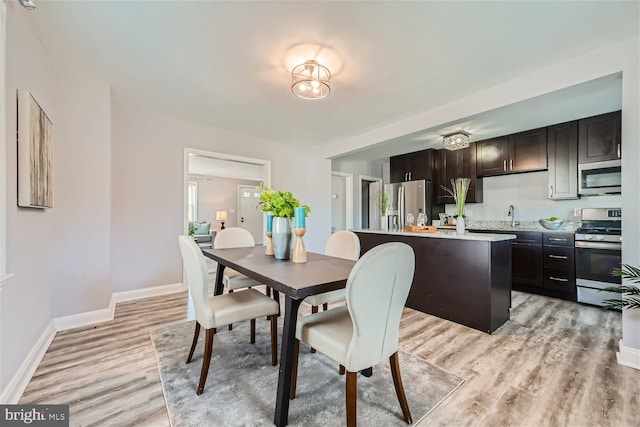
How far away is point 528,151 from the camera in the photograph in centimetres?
380

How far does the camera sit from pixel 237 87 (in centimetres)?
260

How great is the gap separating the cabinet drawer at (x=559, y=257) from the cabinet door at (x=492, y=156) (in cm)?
130

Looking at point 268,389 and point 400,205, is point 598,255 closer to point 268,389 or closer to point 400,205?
Answer: point 400,205

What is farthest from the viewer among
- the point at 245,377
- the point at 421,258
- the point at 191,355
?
the point at 421,258

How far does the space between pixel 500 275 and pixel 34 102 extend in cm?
389

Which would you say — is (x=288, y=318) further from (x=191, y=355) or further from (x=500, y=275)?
(x=500, y=275)

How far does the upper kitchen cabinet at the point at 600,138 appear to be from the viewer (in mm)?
3062

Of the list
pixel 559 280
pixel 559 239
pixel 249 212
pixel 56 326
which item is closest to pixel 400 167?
pixel 559 239

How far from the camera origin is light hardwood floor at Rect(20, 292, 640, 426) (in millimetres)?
1382

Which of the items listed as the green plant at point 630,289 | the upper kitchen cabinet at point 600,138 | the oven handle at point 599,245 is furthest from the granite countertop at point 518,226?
the green plant at point 630,289

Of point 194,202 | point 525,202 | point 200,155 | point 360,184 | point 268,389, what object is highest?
point 200,155

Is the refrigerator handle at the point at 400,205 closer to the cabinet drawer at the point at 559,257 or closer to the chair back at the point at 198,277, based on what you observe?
the cabinet drawer at the point at 559,257

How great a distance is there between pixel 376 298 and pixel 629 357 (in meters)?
2.11

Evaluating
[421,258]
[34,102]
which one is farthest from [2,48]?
[421,258]
